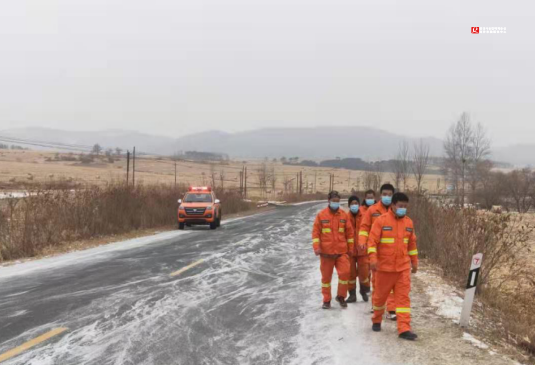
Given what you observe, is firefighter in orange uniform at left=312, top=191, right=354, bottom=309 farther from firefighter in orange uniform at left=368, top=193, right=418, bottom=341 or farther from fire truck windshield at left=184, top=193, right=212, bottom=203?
fire truck windshield at left=184, top=193, right=212, bottom=203

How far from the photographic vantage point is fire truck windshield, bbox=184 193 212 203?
24261 mm

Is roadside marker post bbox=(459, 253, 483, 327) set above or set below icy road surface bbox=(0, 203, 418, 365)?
above

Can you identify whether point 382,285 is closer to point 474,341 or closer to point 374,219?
point 374,219

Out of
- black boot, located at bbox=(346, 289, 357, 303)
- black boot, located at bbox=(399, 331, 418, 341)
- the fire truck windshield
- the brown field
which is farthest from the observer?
the brown field

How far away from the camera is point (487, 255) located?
10203 mm

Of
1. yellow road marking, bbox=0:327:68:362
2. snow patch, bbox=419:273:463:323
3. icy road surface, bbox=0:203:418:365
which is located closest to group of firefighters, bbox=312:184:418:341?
icy road surface, bbox=0:203:418:365

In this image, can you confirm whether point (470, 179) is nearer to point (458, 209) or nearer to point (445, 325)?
point (458, 209)

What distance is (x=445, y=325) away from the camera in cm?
691

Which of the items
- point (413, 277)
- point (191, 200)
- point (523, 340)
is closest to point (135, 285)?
point (413, 277)

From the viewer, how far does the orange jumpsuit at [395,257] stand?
6.03 meters

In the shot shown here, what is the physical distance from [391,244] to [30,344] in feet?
15.8

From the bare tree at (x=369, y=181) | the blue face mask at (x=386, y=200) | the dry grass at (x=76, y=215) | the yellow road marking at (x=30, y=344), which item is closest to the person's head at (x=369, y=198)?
the blue face mask at (x=386, y=200)

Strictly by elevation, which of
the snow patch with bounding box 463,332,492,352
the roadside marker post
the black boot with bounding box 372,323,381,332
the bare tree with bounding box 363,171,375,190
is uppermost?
the roadside marker post

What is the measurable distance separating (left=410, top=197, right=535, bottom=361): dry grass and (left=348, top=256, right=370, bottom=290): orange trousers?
6.95 ft
